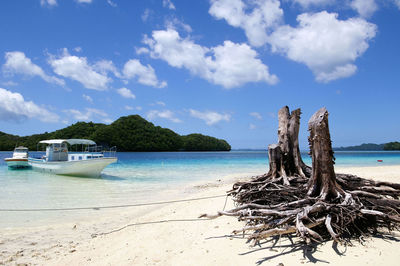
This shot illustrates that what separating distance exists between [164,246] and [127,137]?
111031 mm

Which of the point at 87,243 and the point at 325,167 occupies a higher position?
the point at 325,167

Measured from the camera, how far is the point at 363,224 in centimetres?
405

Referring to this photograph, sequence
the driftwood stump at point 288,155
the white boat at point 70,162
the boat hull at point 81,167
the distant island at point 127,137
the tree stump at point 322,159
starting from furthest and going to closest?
the distant island at point 127,137
the white boat at point 70,162
the boat hull at point 81,167
the driftwood stump at point 288,155
the tree stump at point 322,159

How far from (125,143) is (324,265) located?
4362 inches

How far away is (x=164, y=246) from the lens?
4.80 m

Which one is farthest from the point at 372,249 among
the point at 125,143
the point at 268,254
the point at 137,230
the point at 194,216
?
the point at 125,143

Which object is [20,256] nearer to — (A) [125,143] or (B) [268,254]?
(B) [268,254]

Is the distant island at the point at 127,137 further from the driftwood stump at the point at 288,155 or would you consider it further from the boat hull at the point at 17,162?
the driftwood stump at the point at 288,155

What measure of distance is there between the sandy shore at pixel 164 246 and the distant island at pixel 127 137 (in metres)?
86.8

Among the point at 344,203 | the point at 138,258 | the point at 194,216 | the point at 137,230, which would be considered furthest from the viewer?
the point at 194,216

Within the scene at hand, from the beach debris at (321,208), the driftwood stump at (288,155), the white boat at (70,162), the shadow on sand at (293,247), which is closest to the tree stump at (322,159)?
the beach debris at (321,208)

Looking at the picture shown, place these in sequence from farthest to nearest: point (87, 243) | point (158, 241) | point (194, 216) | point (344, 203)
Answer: point (194, 216) → point (87, 243) → point (158, 241) → point (344, 203)

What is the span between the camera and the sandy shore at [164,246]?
135 inches

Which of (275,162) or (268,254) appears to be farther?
(275,162)
